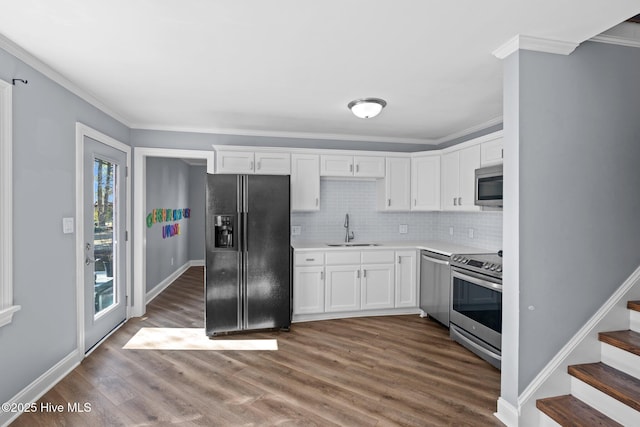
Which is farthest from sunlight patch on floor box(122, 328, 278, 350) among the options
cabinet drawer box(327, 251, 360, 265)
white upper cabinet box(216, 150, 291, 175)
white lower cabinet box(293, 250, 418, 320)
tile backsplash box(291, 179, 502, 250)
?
white upper cabinet box(216, 150, 291, 175)

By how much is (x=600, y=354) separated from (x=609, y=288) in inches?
16.8

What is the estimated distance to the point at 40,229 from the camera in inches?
97.3

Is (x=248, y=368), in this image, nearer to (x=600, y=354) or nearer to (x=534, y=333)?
(x=534, y=333)

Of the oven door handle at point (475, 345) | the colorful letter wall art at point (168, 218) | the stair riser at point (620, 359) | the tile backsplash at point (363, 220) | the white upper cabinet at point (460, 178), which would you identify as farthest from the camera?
the colorful letter wall art at point (168, 218)

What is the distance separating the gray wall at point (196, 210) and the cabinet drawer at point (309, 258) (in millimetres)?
4625

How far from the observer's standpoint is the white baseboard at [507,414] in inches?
82.5

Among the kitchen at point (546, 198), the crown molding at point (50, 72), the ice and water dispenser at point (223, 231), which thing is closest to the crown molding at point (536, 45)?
the kitchen at point (546, 198)

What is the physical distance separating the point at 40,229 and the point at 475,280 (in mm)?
3603

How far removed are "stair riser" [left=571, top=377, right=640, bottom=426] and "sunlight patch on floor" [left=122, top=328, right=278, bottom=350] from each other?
241cm

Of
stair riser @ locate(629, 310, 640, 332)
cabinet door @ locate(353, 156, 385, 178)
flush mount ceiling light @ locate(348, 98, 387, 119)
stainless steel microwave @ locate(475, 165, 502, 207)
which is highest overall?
flush mount ceiling light @ locate(348, 98, 387, 119)

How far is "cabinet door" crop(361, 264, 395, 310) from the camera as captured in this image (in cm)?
425

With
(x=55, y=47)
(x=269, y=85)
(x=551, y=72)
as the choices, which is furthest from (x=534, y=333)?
(x=55, y=47)

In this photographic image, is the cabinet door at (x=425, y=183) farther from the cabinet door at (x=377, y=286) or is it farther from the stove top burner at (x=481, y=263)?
the stove top burner at (x=481, y=263)

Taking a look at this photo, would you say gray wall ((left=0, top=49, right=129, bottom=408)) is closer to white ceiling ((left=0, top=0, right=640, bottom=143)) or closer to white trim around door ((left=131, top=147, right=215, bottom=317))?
white ceiling ((left=0, top=0, right=640, bottom=143))
